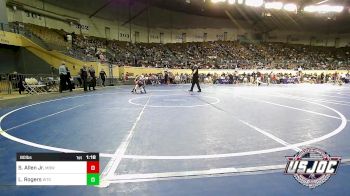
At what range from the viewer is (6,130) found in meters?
6.23

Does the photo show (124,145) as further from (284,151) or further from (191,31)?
(191,31)

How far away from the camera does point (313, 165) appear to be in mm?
2660

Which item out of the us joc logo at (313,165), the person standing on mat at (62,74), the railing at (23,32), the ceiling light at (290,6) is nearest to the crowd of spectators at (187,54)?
the railing at (23,32)

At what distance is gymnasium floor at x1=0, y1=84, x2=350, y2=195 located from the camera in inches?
122

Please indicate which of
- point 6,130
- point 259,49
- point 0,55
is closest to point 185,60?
point 259,49

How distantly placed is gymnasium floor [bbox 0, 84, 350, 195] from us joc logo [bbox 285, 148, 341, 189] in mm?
288

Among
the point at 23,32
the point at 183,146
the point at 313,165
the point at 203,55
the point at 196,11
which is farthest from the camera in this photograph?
the point at 196,11

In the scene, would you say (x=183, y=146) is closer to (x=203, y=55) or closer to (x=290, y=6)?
(x=290, y=6)

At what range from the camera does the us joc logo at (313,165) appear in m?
2.66

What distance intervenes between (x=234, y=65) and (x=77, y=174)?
122ft

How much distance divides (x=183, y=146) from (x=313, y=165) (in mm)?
2385

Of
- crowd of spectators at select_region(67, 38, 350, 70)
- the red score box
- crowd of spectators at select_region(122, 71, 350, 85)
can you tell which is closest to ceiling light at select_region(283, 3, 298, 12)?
crowd of spectators at select_region(122, 71, 350, 85)
